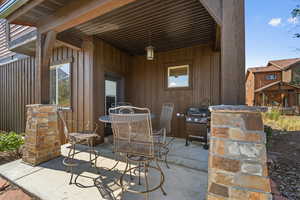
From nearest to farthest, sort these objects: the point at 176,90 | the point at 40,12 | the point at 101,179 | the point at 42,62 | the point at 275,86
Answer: the point at 101,179 → the point at 40,12 → the point at 42,62 → the point at 176,90 → the point at 275,86

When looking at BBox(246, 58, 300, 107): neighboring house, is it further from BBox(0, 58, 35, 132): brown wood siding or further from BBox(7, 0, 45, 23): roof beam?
BBox(0, 58, 35, 132): brown wood siding

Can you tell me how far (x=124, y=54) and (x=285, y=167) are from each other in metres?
5.05

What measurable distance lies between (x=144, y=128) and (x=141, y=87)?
3775mm

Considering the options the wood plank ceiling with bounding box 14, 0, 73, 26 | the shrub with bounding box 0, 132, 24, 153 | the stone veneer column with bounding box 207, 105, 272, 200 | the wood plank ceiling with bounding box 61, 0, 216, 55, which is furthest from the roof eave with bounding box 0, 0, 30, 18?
the stone veneer column with bounding box 207, 105, 272, 200

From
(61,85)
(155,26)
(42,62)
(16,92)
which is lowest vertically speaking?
(16,92)

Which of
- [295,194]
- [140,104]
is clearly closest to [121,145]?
[295,194]

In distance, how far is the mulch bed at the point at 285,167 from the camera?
71.5 inches

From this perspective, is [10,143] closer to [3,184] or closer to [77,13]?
[3,184]

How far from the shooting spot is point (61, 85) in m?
4.48

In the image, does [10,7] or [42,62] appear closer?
[10,7]

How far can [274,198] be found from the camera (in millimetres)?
Result: 1598

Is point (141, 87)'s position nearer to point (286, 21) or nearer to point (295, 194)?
point (295, 194)

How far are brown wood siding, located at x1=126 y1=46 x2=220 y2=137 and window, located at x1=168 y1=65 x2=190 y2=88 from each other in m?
0.17

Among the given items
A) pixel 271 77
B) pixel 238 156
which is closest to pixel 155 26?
pixel 238 156
